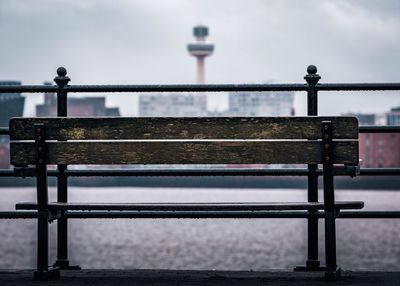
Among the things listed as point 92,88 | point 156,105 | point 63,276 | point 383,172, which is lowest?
point 63,276

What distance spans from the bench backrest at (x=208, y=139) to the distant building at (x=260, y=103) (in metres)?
135

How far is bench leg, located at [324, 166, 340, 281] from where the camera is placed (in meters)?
3.45

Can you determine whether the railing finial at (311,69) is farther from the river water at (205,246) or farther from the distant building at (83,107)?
the distant building at (83,107)

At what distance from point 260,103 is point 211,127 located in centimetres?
14721

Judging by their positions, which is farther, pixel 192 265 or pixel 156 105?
pixel 156 105

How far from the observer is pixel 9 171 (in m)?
4.12

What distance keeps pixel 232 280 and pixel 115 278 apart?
455 millimetres

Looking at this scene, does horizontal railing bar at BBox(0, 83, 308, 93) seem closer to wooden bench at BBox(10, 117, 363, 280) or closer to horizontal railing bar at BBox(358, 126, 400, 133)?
horizontal railing bar at BBox(358, 126, 400, 133)

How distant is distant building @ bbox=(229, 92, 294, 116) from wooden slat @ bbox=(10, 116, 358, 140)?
134578 millimetres

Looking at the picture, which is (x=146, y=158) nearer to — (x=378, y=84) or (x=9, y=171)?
(x=9, y=171)

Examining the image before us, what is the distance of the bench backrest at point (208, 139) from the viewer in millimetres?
3373

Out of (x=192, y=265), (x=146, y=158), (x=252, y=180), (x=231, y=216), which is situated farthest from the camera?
(x=252, y=180)

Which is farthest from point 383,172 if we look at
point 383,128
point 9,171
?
point 9,171

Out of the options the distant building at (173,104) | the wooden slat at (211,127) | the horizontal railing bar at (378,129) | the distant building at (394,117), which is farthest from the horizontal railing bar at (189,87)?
the distant building at (173,104)
